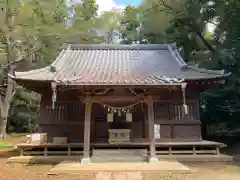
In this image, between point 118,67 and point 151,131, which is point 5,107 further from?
point 151,131

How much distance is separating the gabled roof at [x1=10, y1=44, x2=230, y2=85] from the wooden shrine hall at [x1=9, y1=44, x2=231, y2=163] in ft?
0.13

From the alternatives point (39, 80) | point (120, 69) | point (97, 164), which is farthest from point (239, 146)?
point (39, 80)

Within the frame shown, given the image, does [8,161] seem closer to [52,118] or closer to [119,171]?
[52,118]

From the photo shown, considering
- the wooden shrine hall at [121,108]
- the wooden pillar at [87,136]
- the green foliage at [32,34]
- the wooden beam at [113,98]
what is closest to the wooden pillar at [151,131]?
the wooden shrine hall at [121,108]

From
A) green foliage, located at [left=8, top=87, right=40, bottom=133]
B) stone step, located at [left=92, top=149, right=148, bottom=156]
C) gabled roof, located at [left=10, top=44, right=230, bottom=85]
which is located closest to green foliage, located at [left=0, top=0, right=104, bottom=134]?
green foliage, located at [left=8, top=87, right=40, bottom=133]

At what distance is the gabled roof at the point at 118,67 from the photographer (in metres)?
9.26

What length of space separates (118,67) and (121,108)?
3335 mm

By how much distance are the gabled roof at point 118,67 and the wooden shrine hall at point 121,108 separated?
40 millimetres

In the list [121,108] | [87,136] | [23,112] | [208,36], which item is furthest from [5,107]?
[208,36]

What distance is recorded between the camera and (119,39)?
32375 millimetres

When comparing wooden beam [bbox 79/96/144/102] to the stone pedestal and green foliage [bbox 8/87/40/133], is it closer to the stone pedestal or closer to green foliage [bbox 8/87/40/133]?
the stone pedestal

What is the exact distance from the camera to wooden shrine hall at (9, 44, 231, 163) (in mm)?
9445

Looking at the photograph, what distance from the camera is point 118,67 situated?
1214 centimetres

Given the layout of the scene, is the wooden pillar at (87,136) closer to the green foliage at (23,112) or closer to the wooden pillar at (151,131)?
the wooden pillar at (151,131)
